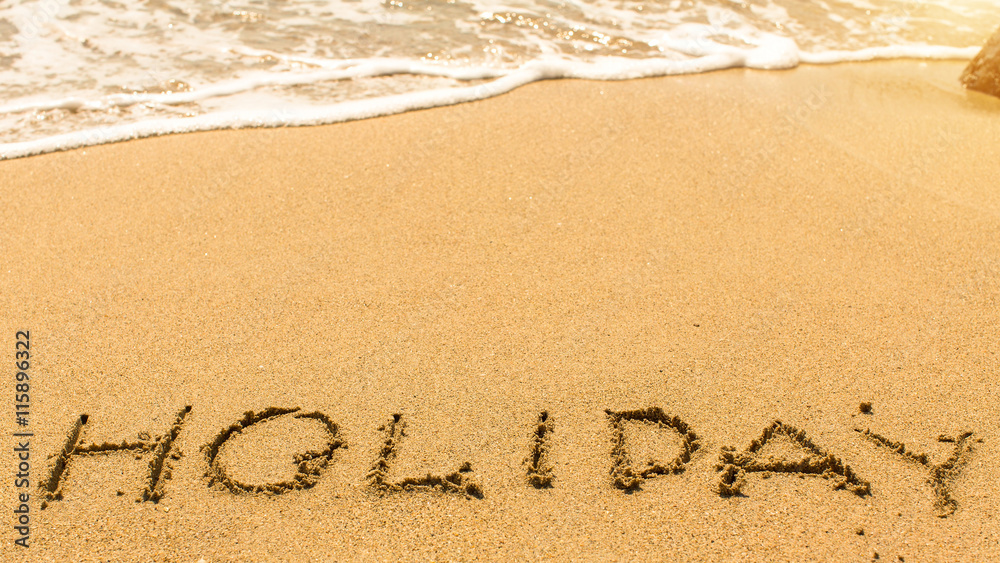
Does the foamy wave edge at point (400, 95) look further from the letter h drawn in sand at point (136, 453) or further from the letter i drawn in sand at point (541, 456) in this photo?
the letter i drawn in sand at point (541, 456)

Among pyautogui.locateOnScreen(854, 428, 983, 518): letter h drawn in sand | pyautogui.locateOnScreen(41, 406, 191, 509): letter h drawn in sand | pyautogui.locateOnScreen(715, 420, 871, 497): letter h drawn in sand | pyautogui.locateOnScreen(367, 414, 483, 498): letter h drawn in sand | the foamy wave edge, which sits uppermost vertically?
the foamy wave edge

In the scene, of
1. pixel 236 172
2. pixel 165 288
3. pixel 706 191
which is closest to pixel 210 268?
pixel 165 288

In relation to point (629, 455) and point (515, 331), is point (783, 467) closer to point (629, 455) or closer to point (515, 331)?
point (629, 455)

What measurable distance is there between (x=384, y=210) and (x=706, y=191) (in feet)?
4.03

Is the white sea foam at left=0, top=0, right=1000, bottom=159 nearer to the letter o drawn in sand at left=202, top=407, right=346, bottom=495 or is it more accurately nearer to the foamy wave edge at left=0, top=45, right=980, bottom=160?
the foamy wave edge at left=0, top=45, right=980, bottom=160

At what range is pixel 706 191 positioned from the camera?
279 centimetres

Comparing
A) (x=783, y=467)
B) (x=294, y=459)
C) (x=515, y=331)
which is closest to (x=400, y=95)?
(x=515, y=331)

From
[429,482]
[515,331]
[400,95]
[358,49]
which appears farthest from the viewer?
[358,49]

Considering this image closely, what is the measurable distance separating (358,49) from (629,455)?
312cm

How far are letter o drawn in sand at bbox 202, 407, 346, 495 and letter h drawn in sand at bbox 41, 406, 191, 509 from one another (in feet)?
0.32

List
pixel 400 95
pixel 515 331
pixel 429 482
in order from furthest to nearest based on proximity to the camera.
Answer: pixel 400 95, pixel 515 331, pixel 429 482

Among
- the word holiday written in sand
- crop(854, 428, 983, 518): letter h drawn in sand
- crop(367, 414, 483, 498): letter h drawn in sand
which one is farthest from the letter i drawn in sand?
crop(854, 428, 983, 518): letter h drawn in sand

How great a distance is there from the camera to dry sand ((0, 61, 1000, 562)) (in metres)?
1.71

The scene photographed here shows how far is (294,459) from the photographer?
1849 millimetres
